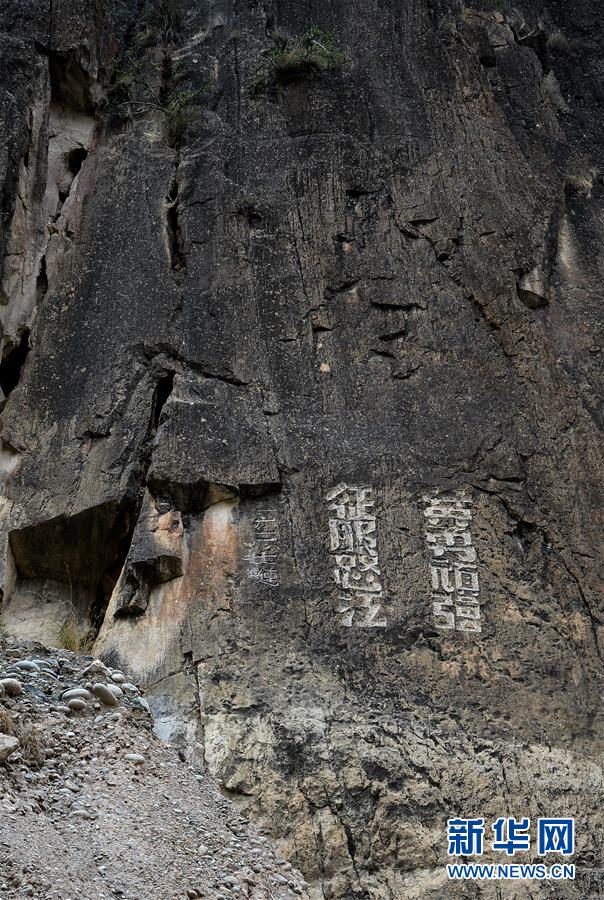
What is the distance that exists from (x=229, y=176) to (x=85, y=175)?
5.28 ft

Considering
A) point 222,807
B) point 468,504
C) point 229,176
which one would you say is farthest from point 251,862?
point 229,176

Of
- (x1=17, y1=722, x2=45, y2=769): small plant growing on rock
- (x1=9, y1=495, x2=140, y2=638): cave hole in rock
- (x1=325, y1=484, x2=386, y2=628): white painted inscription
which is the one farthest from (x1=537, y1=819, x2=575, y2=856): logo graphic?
(x1=9, y1=495, x2=140, y2=638): cave hole in rock

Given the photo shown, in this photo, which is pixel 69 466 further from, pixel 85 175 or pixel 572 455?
pixel 572 455

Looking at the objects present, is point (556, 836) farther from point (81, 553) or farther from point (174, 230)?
point (174, 230)

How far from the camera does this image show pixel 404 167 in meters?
12.5

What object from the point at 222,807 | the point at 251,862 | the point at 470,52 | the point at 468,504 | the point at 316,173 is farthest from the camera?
the point at 470,52

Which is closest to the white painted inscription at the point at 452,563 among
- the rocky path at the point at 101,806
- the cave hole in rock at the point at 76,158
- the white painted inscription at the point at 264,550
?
the white painted inscription at the point at 264,550

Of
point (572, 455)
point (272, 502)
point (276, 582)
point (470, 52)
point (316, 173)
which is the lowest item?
point (276, 582)

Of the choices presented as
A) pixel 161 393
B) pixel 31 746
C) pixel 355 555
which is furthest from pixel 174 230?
pixel 31 746

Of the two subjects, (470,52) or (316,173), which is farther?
(470,52)

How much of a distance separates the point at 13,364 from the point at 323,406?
3163 mm

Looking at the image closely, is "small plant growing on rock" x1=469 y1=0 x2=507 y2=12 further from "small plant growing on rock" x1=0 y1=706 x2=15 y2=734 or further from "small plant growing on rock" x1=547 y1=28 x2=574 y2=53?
"small plant growing on rock" x1=0 y1=706 x2=15 y2=734

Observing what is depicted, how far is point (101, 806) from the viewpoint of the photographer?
704 cm

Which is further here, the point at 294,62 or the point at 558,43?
the point at 558,43
